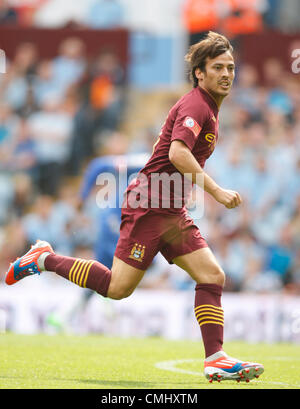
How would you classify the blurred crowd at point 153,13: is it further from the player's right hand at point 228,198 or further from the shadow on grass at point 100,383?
the shadow on grass at point 100,383

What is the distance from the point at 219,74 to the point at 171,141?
1.99ft

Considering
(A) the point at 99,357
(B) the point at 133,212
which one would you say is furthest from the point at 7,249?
(B) the point at 133,212

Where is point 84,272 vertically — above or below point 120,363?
above

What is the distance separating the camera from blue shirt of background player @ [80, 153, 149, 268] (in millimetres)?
9820

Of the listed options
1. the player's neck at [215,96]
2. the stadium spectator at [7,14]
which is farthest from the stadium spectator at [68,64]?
the player's neck at [215,96]

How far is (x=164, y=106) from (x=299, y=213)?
381 centimetres

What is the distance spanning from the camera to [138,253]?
603 centimetres

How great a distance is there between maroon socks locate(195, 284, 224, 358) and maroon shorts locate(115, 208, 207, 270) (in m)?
0.31

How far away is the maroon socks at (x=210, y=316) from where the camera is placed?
591 cm

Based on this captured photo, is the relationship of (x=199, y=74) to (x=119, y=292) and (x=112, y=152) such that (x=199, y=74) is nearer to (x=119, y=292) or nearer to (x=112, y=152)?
(x=119, y=292)

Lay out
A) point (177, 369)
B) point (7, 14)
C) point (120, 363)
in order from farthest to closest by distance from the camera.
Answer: point (7, 14) → point (120, 363) → point (177, 369)

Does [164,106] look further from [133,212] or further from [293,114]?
[133,212]

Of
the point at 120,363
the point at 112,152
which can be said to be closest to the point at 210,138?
the point at 120,363

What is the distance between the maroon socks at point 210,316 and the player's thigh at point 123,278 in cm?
45
